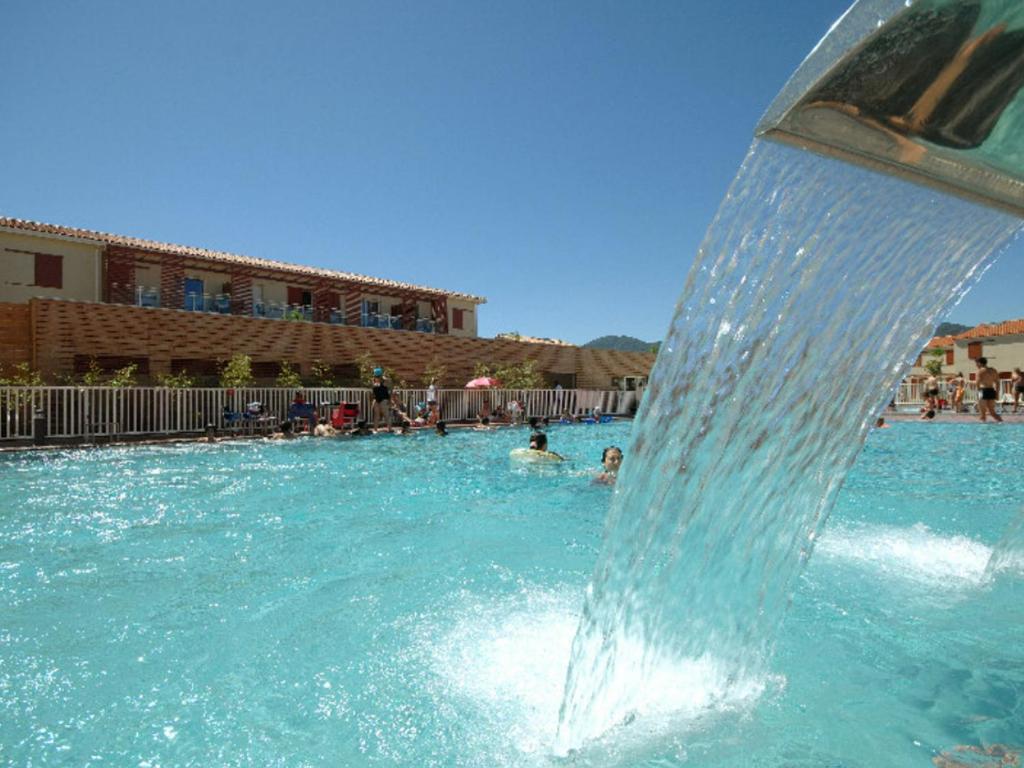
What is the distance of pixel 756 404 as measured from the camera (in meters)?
2.76

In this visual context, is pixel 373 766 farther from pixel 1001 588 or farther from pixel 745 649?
pixel 1001 588

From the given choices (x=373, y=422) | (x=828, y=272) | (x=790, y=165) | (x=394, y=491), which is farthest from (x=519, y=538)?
(x=373, y=422)

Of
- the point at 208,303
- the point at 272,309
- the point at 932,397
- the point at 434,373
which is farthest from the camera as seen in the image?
the point at 272,309

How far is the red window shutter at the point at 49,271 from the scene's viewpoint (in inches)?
953

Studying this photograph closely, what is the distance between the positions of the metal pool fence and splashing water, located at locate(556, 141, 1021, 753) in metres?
16.8

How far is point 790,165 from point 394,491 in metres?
8.58

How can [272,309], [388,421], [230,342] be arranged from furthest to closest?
[272,309] < [230,342] < [388,421]

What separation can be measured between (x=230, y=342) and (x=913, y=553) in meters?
23.8

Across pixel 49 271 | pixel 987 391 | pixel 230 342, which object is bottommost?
pixel 987 391

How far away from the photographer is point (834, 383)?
9.25 ft

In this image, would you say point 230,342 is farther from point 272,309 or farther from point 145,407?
point 145,407

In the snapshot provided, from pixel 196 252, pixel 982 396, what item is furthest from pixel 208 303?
pixel 982 396

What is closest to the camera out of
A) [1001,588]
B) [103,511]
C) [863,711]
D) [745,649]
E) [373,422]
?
[863,711]

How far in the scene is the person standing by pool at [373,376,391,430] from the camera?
766 inches
